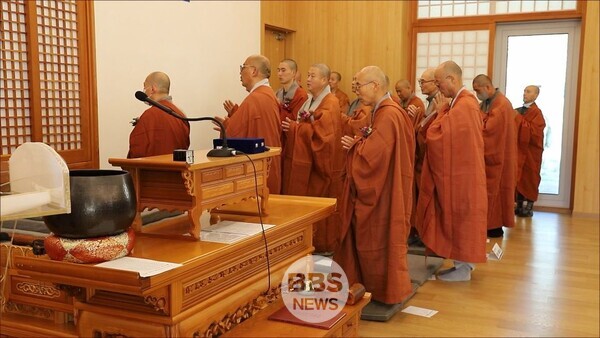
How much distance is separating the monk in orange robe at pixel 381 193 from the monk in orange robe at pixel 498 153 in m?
2.06

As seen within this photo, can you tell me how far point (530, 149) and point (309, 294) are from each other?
17.3ft

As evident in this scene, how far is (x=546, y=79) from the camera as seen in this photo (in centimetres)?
716

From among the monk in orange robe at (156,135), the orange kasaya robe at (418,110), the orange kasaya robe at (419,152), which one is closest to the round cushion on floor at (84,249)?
the monk in orange robe at (156,135)

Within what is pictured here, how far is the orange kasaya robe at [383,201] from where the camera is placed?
133 inches

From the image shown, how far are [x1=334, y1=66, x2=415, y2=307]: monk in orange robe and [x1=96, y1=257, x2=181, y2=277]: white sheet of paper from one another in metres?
2.06

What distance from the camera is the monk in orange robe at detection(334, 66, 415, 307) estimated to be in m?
3.38

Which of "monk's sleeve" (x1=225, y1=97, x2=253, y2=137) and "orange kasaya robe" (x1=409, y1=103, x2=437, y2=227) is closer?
"monk's sleeve" (x1=225, y1=97, x2=253, y2=137)

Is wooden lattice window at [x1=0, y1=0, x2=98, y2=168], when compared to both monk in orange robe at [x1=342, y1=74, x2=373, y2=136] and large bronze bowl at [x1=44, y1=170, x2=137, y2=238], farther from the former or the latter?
large bronze bowl at [x1=44, y1=170, x2=137, y2=238]

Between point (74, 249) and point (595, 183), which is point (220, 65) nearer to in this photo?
point (595, 183)

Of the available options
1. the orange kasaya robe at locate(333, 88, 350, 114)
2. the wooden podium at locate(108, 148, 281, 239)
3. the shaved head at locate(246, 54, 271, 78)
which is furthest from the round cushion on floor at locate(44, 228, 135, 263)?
the orange kasaya robe at locate(333, 88, 350, 114)

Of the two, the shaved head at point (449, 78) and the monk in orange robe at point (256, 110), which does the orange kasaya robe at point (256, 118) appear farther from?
the shaved head at point (449, 78)

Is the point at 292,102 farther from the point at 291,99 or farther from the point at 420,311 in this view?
the point at 420,311

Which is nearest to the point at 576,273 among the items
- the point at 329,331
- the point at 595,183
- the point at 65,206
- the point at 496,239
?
the point at 496,239

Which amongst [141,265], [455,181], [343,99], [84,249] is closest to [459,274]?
[455,181]
